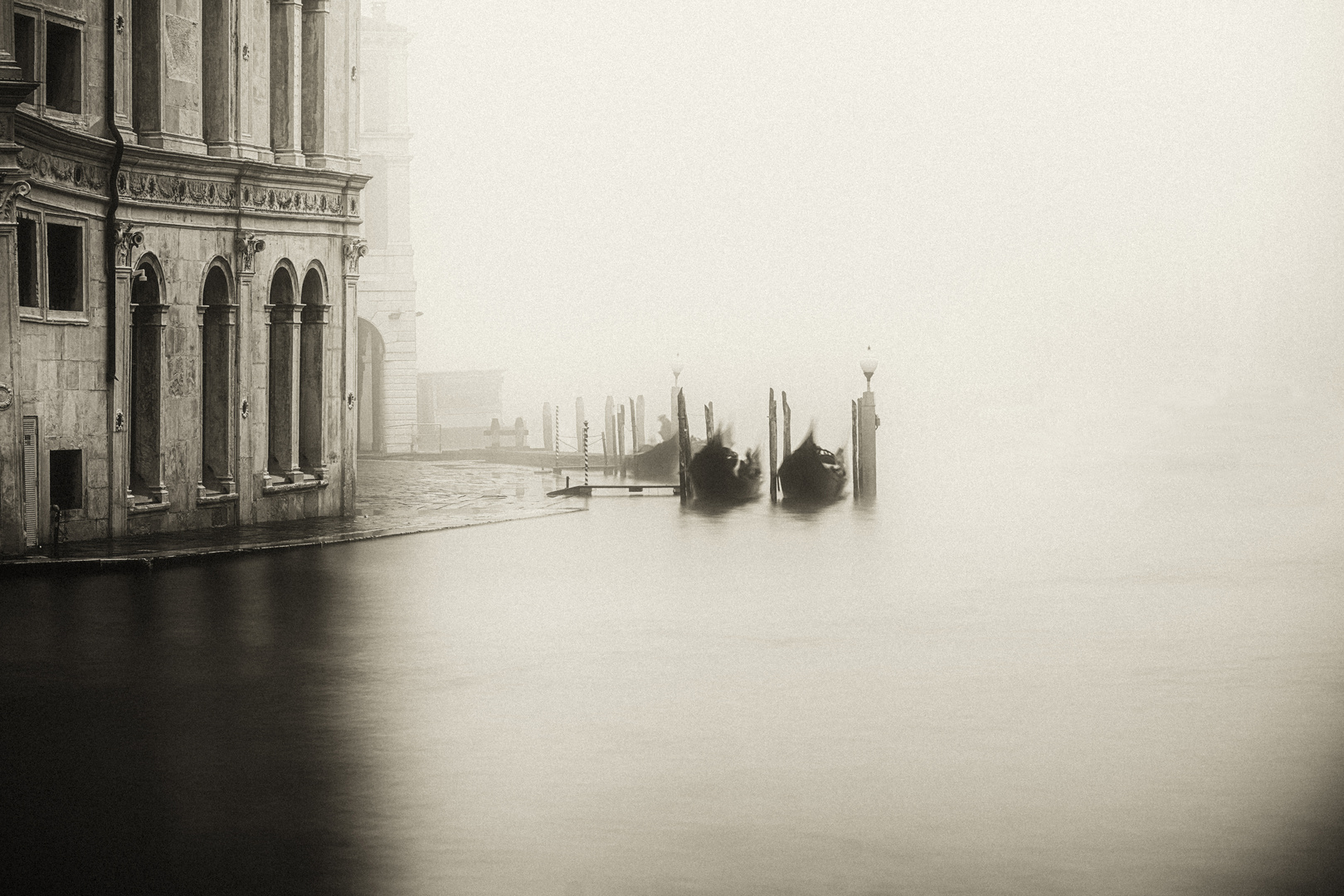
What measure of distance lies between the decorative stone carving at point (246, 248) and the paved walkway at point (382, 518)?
337 cm

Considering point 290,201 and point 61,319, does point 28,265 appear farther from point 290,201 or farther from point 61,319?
point 290,201

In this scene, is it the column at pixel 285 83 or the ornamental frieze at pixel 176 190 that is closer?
the ornamental frieze at pixel 176 190

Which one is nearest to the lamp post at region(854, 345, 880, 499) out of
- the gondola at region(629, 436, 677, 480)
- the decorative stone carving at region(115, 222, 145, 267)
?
the gondola at region(629, 436, 677, 480)

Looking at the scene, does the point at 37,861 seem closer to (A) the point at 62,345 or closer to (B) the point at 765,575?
(B) the point at 765,575

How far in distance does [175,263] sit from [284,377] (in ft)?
9.40

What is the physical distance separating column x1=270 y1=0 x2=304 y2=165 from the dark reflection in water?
34.1 ft

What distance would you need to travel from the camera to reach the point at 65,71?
20.7 metres

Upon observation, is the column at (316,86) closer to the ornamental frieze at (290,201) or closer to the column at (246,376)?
the ornamental frieze at (290,201)

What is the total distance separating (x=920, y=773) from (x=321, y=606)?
8.21 meters

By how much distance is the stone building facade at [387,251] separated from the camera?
50.7 meters

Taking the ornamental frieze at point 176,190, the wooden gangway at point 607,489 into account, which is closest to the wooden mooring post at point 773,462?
the wooden gangway at point 607,489

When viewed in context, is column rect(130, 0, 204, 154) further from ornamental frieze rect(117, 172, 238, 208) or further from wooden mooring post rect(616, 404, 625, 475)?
wooden mooring post rect(616, 404, 625, 475)

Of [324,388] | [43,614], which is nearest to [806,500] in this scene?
[324,388]

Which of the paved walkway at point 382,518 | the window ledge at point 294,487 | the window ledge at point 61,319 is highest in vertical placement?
the window ledge at point 61,319
